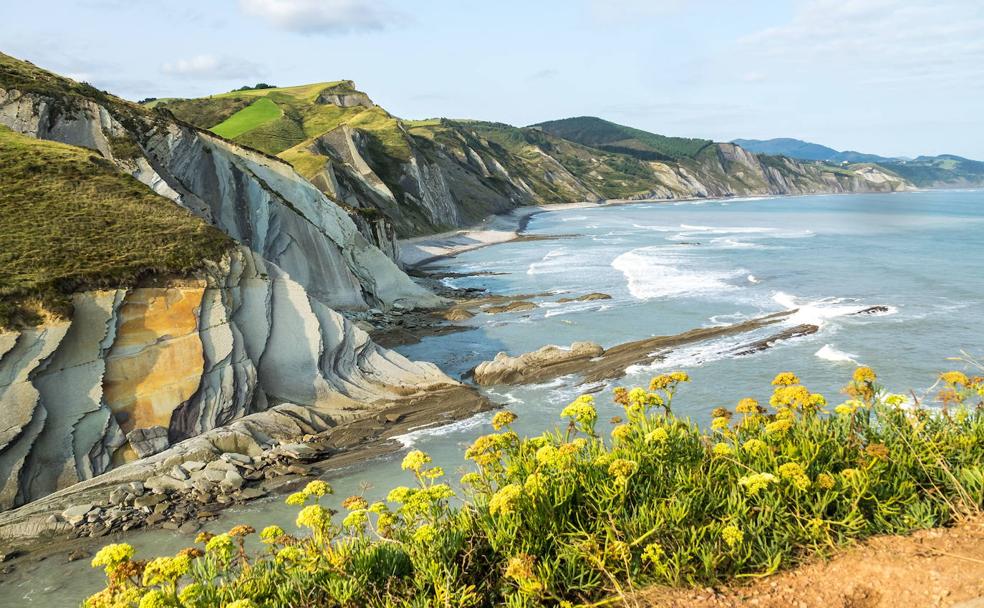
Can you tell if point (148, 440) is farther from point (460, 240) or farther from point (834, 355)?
point (460, 240)

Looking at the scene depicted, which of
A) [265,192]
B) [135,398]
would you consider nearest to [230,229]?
[265,192]

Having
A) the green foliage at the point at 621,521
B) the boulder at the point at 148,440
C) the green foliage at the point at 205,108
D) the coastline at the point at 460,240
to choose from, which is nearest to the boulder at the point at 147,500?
the boulder at the point at 148,440

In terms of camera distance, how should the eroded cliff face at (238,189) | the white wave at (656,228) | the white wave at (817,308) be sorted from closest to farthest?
the eroded cliff face at (238,189), the white wave at (817,308), the white wave at (656,228)

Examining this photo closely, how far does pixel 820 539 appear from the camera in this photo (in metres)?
5.65

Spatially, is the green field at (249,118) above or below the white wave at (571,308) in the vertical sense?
above

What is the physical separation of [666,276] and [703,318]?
57.7ft

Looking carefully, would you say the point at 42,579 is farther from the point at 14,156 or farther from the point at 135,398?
the point at 14,156

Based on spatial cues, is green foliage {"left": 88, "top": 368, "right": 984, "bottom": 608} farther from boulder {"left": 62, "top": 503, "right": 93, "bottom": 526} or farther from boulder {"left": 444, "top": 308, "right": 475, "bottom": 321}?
boulder {"left": 444, "top": 308, "right": 475, "bottom": 321}

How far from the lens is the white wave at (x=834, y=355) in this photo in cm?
2695

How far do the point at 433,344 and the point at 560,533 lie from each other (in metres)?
28.2

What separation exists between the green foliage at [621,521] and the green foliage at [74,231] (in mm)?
16230

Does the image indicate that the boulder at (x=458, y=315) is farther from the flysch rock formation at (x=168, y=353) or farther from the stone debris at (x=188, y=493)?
the stone debris at (x=188, y=493)

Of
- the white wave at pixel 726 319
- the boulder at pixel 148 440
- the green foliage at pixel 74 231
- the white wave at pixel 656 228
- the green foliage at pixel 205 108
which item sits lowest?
the white wave at pixel 726 319

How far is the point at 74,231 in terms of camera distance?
2220 centimetres
